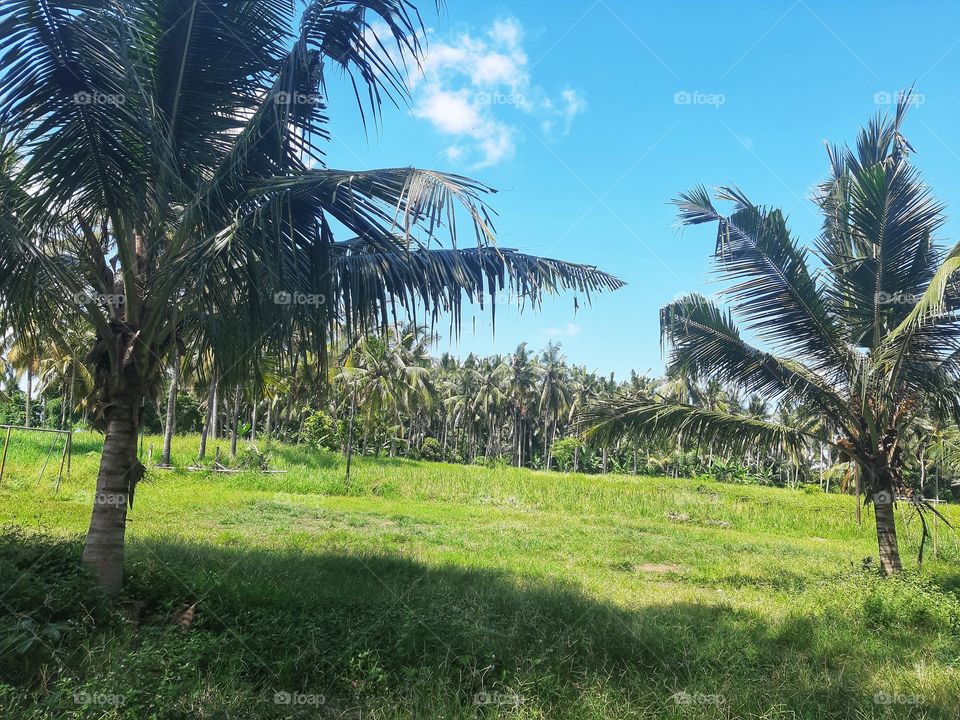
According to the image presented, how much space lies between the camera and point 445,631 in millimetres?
5328

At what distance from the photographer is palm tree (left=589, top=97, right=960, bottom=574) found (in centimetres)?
834

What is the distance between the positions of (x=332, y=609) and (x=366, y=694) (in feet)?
5.21

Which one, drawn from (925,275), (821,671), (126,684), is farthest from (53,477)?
(925,275)

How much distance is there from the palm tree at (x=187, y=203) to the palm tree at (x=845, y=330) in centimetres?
427

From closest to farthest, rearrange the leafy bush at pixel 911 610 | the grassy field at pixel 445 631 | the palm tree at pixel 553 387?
the grassy field at pixel 445 631
the leafy bush at pixel 911 610
the palm tree at pixel 553 387

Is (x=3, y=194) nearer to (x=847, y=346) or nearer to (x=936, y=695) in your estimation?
(x=936, y=695)

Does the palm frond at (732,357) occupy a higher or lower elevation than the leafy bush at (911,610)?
higher

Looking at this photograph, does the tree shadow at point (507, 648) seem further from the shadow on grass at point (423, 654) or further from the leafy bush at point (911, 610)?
the leafy bush at point (911, 610)

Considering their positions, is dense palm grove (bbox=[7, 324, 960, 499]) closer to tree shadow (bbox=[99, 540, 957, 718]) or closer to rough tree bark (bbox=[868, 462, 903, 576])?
rough tree bark (bbox=[868, 462, 903, 576])

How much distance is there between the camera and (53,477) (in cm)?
1666

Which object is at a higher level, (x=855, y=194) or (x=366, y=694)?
(x=855, y=194)

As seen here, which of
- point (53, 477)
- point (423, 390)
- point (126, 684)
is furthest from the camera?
Result: point (423, 390)

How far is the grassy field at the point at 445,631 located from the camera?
410 cm

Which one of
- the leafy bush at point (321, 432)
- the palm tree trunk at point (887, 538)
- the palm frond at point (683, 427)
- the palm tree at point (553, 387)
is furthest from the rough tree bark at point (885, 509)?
the palm tree at point (553, 387)
